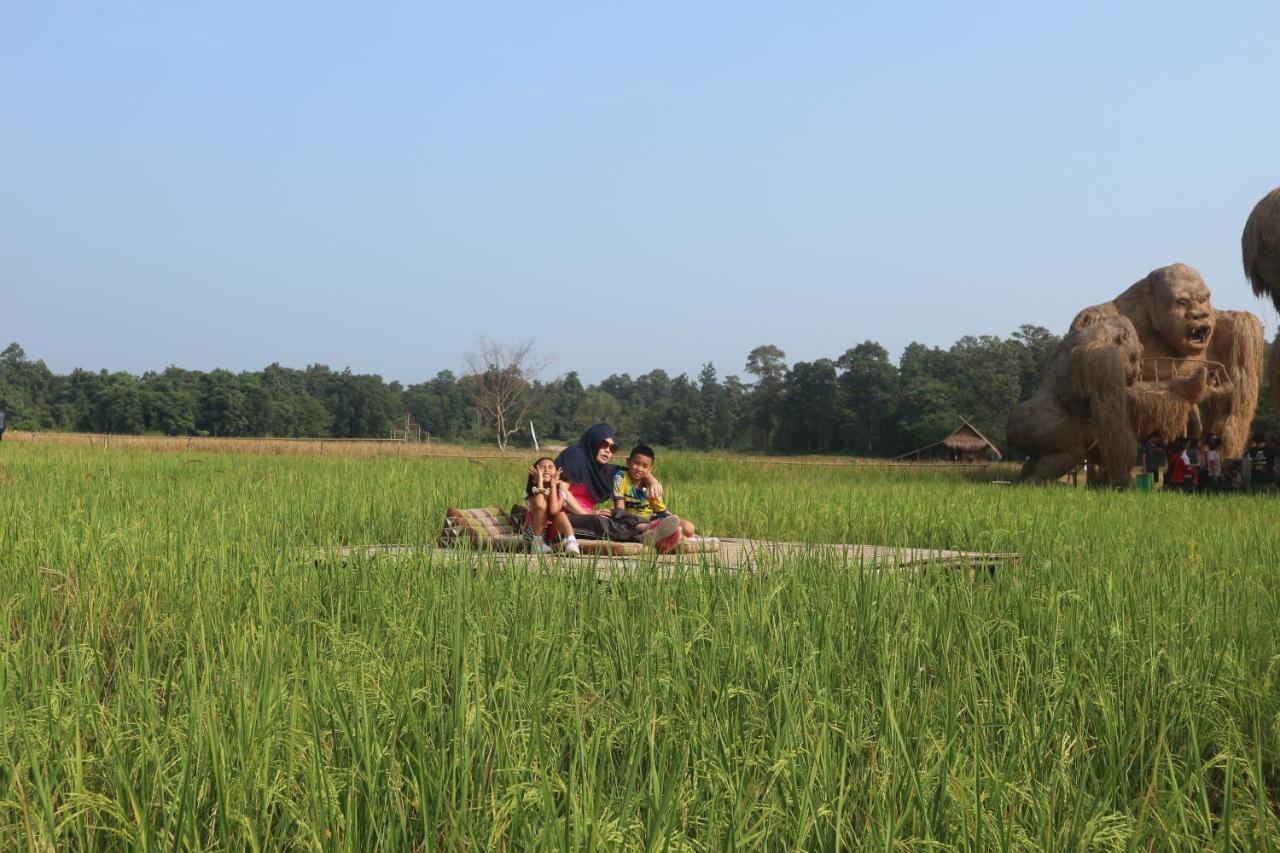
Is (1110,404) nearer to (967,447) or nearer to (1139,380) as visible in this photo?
(1139,380)

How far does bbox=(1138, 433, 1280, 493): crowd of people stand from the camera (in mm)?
15844

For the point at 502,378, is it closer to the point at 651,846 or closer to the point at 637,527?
the point at 637,527

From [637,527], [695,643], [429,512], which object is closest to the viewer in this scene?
[695,643]

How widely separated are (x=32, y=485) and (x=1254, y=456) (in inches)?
677

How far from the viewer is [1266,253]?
13.4 metres

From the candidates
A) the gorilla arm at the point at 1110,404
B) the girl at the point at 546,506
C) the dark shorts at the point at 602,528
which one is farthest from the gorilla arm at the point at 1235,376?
the girl at the point at 546,506

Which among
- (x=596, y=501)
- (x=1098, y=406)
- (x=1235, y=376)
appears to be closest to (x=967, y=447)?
(x=1235, y=376)

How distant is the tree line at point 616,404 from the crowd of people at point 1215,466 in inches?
633

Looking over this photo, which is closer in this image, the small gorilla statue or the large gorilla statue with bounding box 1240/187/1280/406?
the large gorilla statue with bounding box 1240/187/1280/406

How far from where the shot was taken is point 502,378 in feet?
167

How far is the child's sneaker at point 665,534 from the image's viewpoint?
6242 millimetres

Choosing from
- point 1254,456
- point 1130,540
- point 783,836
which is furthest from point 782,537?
point 1254,456

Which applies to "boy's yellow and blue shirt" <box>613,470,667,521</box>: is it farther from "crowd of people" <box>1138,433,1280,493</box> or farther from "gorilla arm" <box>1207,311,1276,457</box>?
"gorilla arm" <box>1207,311,1276,457</box>

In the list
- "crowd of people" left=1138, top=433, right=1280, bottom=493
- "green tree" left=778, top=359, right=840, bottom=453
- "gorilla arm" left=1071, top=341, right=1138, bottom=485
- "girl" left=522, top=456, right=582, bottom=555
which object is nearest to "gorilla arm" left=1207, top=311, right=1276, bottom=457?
"crowd of people" left=1138, top=433, right=1280, bottom=493
